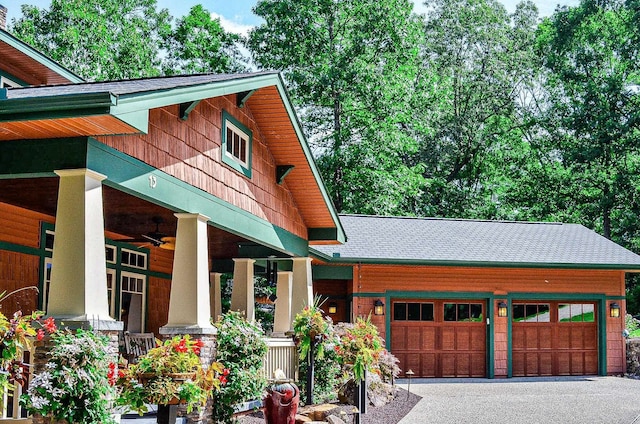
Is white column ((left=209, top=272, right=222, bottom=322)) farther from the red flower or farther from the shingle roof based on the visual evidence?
the red flower

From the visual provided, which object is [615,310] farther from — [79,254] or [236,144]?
[79,254]

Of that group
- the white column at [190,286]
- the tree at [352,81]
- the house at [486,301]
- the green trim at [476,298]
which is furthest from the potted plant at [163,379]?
the tree at [352,81]

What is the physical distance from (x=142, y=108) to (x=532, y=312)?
1648cm

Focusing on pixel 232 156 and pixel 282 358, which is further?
pixel 282 358

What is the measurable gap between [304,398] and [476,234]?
37.8 ft

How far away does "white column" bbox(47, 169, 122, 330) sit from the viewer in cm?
777

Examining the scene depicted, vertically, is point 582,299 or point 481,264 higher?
point 481,264

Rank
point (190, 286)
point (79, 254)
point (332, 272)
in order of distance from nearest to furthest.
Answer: point (79, 254) < point (190, 286) < point (332, 272)

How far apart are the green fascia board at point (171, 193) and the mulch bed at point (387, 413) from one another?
279 cm

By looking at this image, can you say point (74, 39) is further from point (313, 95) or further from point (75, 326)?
point (75, 326)

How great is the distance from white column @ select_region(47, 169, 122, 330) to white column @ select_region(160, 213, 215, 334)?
216cm

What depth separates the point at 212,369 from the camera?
936cm

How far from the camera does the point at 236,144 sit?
40.7 feet

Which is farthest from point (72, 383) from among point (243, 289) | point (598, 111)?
point (598, 111)
